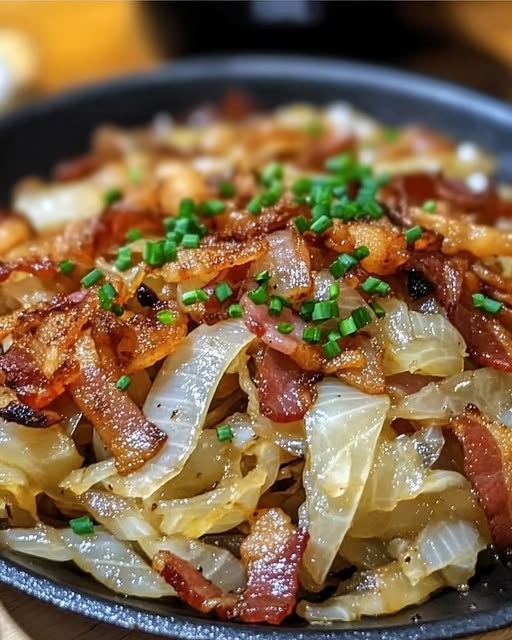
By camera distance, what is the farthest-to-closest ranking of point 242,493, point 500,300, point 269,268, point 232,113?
point 232,113, point 500,300, point 269,268, point 242,493

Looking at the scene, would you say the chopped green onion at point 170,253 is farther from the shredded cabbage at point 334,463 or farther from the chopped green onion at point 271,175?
the chopped green onion at point 271,175

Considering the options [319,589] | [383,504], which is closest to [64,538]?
[319,589]

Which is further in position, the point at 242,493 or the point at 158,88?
the point at 158,88

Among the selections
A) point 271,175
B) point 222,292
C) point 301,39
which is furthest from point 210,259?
point 301,39

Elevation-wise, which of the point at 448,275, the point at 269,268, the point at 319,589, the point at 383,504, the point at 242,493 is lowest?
the point at 319,589

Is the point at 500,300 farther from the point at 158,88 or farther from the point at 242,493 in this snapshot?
A: the point at 158,88

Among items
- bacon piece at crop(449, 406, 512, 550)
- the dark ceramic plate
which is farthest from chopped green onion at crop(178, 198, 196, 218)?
the dark ceramic plate

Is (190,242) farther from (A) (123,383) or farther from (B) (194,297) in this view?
(A) (123,383)
